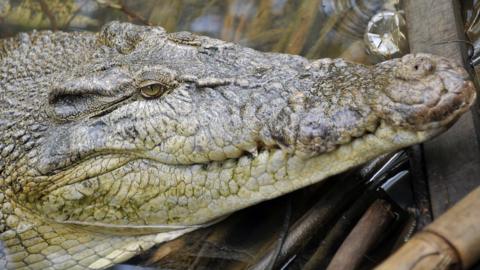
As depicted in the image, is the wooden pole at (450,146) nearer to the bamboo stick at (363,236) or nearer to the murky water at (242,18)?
the bamboo stick at (363,236)

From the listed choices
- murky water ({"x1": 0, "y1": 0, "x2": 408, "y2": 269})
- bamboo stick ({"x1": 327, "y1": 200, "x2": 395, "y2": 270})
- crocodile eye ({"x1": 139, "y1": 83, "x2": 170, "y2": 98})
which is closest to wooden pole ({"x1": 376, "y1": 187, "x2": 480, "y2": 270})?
bamboo stick ({"x1": 327, "y1": 200, "x2": 395, "y2": 270})

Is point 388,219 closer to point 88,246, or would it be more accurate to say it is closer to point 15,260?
point 88,246

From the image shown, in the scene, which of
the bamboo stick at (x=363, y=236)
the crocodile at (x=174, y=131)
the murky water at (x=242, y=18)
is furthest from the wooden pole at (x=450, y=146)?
the murky water at (x=242, y=18)

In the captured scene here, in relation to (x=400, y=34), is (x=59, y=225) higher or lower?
lower

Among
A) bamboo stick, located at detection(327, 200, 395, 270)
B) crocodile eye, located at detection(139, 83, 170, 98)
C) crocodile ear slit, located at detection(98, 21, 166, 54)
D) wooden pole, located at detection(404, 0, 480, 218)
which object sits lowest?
bamboo stick, located at detection(327, 200, 395, 270)

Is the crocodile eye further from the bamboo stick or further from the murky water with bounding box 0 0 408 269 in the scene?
the bamboo stick

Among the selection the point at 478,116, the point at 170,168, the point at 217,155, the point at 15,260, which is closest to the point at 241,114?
the point at 217,155
